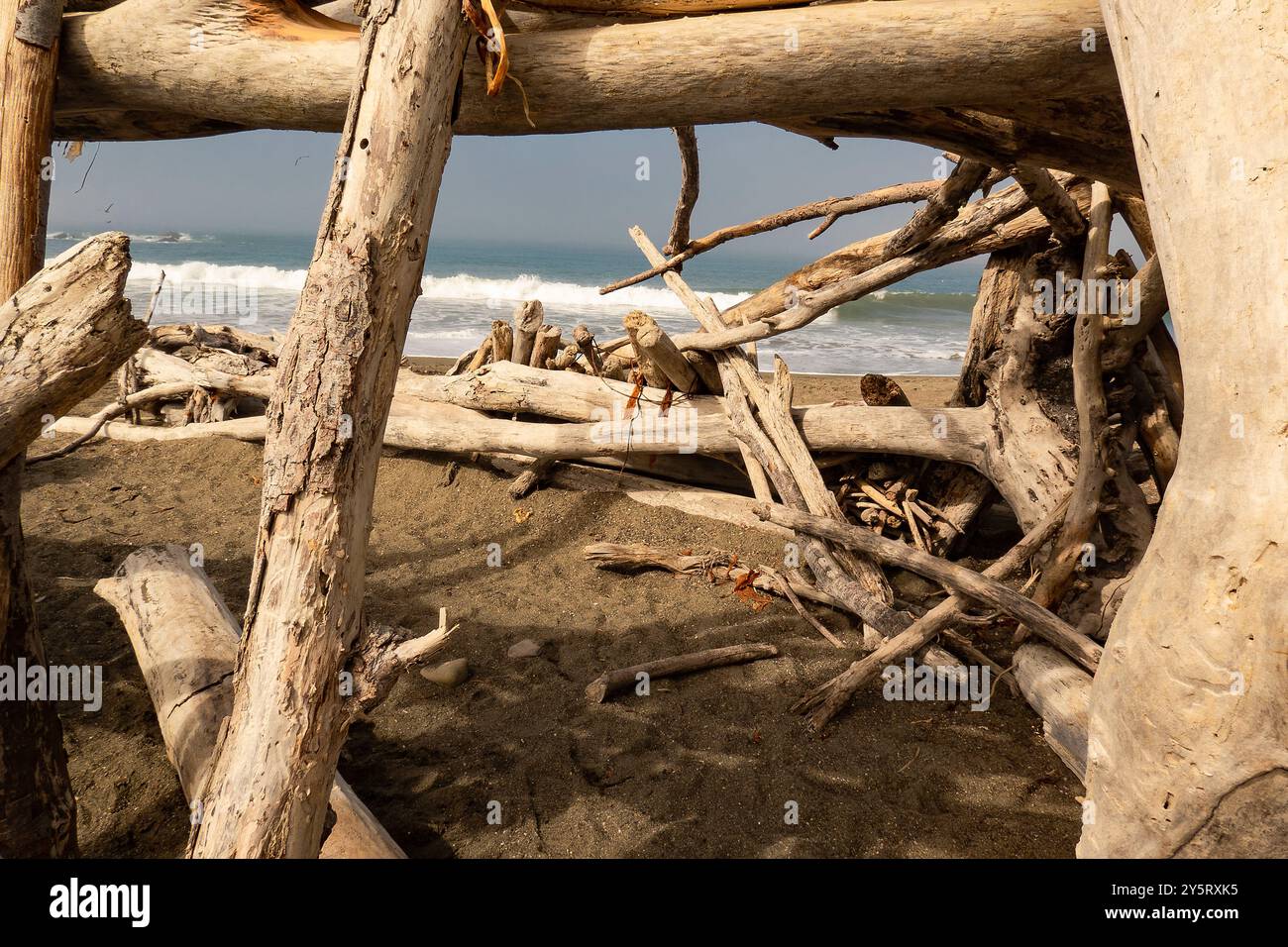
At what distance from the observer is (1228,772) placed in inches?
68.1

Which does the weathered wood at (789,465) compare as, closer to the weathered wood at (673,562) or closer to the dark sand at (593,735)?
the dark sand at (593,735)

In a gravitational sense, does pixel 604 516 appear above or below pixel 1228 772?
below

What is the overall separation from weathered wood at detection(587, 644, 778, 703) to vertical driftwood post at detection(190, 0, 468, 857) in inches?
79.3

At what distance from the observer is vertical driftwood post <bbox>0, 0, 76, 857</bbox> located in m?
2.56

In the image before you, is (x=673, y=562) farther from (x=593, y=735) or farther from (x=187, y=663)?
(x=187, y=663)

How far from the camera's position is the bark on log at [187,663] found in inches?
108

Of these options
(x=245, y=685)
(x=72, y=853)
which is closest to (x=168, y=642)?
(x=72, y=853)

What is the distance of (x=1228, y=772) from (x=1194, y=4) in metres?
1.68

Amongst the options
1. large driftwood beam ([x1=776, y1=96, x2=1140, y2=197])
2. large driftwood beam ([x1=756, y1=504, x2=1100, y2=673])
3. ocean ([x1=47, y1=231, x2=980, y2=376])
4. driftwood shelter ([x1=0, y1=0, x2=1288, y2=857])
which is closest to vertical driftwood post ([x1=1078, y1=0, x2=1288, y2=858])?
driftwood shelter ([x1=0, y1=0, x2=1288, y2=857])

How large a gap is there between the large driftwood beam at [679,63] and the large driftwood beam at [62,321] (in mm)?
875
